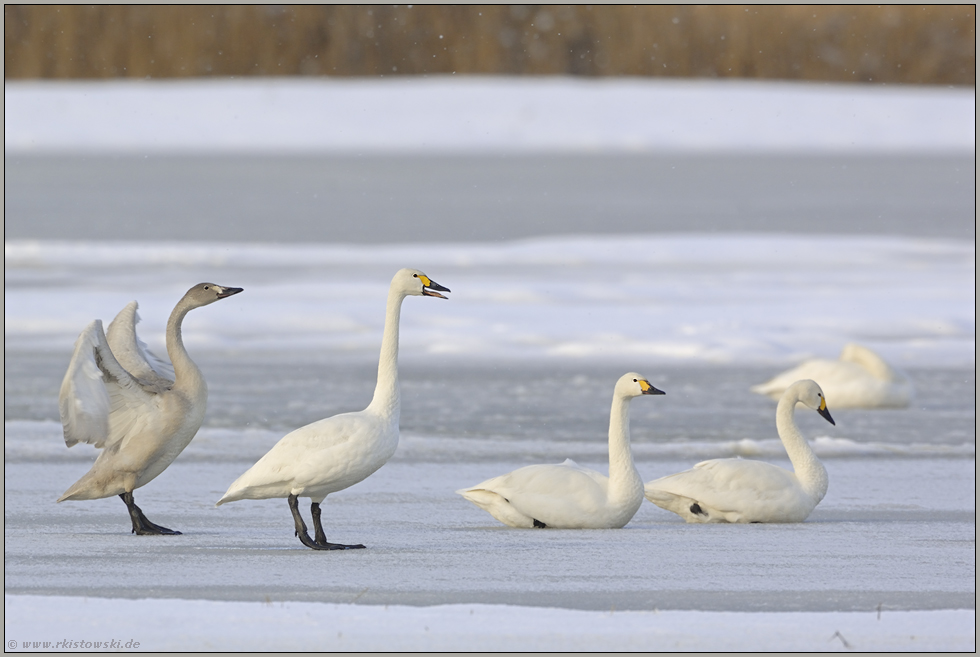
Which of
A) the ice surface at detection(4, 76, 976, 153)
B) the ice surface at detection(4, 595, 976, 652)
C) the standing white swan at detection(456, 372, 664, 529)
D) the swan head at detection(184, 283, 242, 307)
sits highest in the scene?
the ice surface at detection(4, 76, 976, 153)

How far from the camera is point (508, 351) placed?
31.7 feet

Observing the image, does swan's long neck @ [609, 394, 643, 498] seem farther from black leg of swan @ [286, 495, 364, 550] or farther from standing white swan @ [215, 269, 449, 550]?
black leg of swan @ [286, 495, 364, 550]

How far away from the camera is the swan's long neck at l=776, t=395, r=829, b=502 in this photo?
17.6ft

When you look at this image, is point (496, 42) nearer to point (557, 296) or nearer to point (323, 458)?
point (557, 296)

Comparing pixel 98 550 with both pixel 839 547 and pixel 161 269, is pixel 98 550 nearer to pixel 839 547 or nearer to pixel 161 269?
pixel 839 547

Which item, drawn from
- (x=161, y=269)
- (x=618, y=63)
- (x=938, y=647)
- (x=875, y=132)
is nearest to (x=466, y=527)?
(x=938, y=647)

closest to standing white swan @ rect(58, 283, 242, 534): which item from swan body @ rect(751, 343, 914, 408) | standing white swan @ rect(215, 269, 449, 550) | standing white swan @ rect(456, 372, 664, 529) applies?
standing white swan @ rect(215, 269, 449, 550)

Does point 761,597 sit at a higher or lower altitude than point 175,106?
lower

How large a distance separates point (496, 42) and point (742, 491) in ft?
62.6

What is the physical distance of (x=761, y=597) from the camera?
4055 mm

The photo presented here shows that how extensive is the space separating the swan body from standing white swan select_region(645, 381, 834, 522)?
2.61 meters

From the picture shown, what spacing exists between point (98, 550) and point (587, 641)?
6.28 feet

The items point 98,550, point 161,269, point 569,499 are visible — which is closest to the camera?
point 98,550

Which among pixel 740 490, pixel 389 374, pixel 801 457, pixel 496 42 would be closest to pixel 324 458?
pixel 389 374
